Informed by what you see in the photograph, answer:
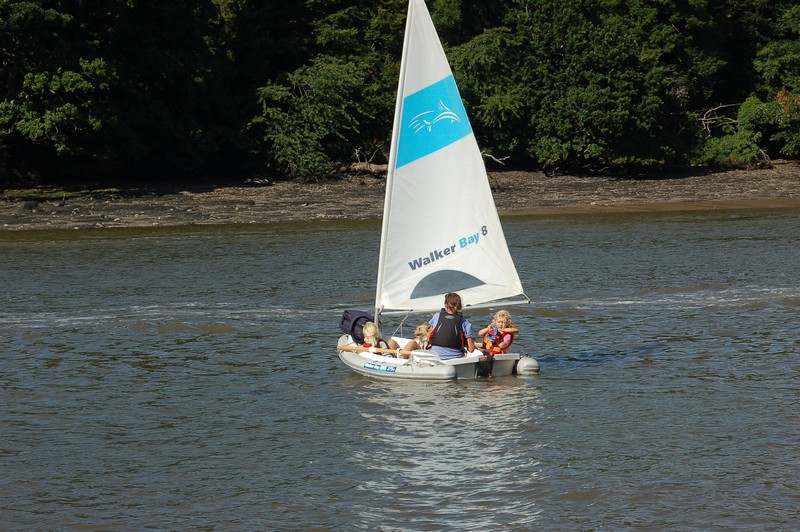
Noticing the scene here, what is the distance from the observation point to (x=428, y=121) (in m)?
20.0

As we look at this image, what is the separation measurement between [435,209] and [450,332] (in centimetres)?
233

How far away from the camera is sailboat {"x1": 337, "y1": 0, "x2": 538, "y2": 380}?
64.4ft

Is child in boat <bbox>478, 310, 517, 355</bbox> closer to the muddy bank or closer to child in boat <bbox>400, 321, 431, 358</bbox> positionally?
child in boat <bbox>400, 321, 431, 358</bbox>

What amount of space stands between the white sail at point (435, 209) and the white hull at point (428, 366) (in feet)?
3.15

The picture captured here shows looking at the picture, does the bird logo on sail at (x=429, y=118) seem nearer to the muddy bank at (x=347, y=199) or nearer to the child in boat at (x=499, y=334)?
the child in boat at (x=499, y=334)

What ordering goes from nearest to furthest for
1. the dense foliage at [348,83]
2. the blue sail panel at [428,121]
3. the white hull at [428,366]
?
the white hull at [428,366] < the blue sail panel at [428,121] < the dense foliage at [348,83]

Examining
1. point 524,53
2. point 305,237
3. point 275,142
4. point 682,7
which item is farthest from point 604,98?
point 305,237

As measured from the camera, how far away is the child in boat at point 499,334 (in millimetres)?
19531

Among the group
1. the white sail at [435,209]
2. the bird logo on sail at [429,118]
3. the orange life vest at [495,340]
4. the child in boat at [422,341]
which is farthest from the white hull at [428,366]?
the bird logo on sail at [429,118]

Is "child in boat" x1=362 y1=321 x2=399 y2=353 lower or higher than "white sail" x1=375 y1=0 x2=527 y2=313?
lower

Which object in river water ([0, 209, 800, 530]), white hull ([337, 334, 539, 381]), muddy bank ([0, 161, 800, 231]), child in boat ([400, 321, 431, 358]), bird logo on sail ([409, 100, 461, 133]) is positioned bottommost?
river water ([0, 209, 800, 530])

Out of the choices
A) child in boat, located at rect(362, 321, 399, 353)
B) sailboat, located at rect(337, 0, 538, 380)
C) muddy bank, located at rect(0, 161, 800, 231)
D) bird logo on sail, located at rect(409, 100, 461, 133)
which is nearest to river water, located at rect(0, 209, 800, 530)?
sailboat, located at rect(337, 0, 538, 380)

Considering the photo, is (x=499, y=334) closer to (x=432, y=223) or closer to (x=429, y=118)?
(x=432, y=223)

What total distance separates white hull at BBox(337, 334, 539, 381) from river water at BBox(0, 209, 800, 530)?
0.72ft
